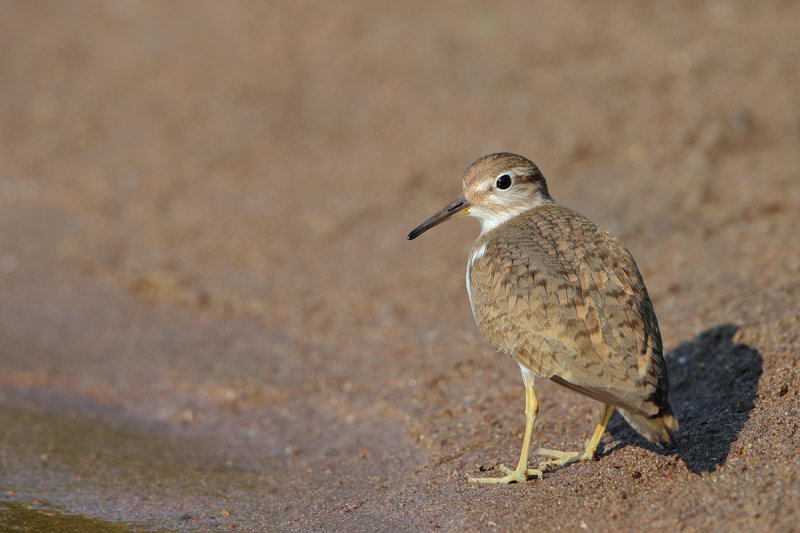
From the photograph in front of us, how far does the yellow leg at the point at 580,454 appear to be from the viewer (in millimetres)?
5004

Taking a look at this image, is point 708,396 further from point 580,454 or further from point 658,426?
point 658,426

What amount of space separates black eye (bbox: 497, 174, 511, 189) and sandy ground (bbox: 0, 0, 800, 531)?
1408mm

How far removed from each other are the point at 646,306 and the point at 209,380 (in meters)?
3.72

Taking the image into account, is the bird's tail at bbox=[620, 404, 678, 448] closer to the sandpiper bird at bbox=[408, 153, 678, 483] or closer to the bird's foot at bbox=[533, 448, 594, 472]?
the sandpiper bird at bbox=[408, 153, 678, 483]

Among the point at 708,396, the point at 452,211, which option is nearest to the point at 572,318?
the point at 708,396

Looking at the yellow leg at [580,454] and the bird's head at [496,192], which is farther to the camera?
the bird's head at [496,192]

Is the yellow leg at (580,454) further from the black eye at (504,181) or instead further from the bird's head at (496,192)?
the black eye at (504,181)

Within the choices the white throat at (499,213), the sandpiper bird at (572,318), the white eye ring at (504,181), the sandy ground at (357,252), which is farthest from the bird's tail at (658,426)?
the white eye ring at (504,181)

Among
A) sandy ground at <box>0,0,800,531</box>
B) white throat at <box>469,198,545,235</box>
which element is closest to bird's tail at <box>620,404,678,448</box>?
sandy ground at <box>0,0,800,531</box>

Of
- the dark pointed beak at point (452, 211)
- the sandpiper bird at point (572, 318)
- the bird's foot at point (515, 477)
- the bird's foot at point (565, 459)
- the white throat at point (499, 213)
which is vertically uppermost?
the dark pointed beak at point (452, 211)

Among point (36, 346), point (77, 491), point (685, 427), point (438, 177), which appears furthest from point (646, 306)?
point (36, 346)

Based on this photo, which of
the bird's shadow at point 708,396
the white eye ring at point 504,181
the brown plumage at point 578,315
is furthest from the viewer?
the white eye ring at point 504,181

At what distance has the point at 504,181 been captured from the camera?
5.93 metres

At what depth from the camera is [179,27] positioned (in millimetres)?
12328
